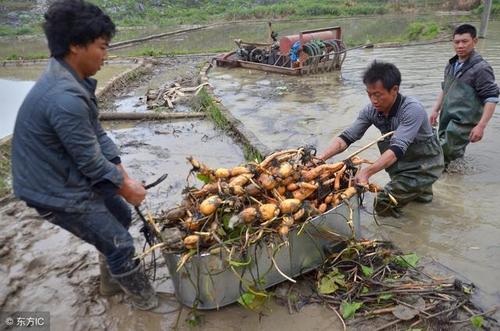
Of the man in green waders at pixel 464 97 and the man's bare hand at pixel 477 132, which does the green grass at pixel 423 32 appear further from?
the man's bare hand at pixel 477 132

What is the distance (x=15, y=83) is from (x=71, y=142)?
13367 mm

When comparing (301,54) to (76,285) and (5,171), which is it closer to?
(5,171)

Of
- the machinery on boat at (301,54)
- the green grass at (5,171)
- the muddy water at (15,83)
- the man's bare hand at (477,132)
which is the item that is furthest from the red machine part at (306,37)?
the green grass at (5,171)

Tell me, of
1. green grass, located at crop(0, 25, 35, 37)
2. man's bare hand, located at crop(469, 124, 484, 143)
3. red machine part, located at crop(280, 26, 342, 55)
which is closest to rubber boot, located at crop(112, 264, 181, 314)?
man's bare hand, located at crop(469, 124, 484, 143)

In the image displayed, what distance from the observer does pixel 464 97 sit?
4730 mm

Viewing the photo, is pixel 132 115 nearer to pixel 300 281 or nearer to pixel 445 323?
pixel 300 281

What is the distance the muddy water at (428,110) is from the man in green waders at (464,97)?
0.52 m

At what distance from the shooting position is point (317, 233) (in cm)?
306

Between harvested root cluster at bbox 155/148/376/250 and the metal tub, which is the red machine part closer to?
harvested root cluster at bbox 155/148/376/250

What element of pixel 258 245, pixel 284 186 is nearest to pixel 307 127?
pixel 284 186

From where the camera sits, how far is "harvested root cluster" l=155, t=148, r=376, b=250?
9.21ft

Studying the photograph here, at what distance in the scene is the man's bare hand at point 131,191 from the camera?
261 centimetres

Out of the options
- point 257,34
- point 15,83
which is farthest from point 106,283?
point 257,34

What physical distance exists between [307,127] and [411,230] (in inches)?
143
